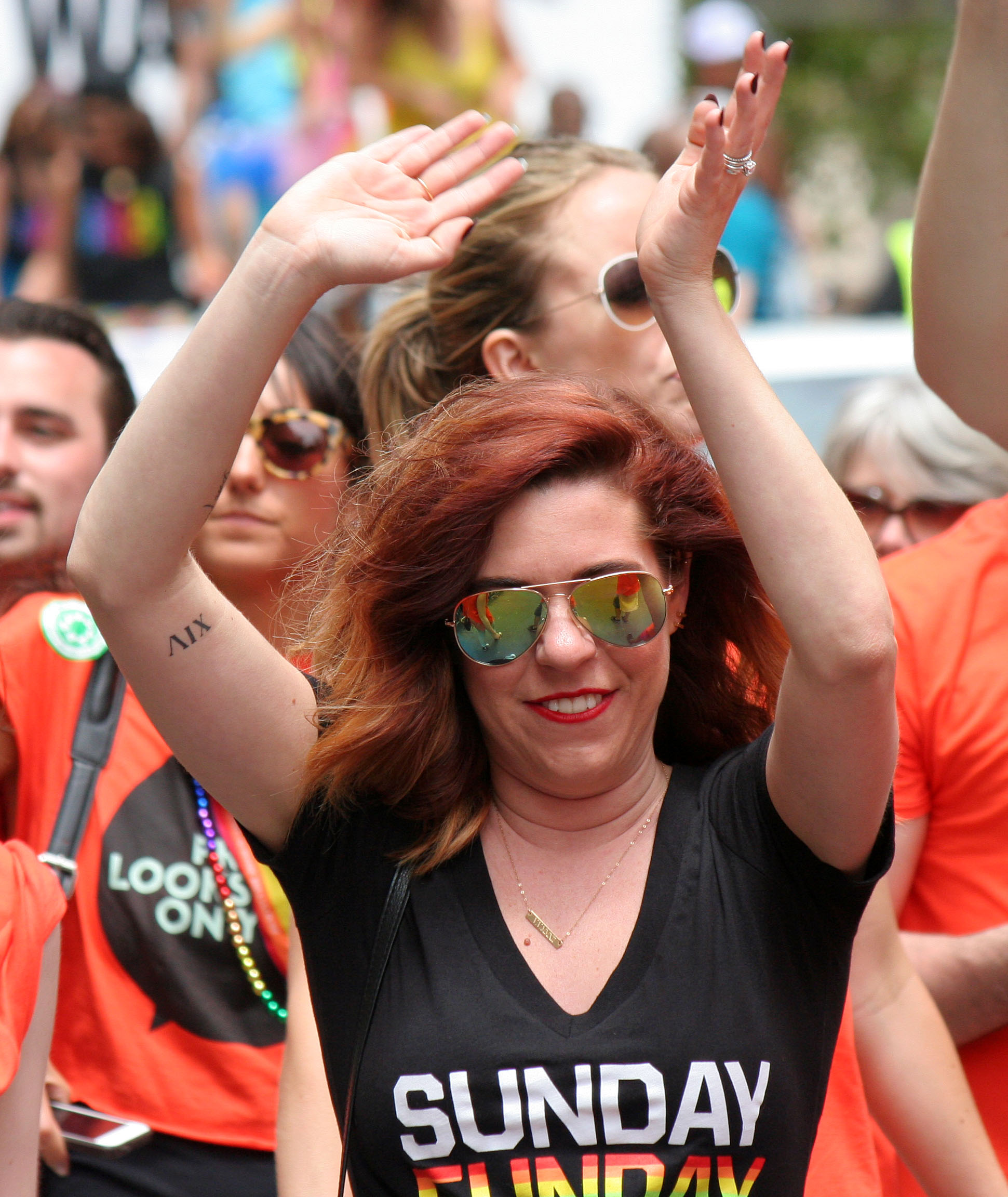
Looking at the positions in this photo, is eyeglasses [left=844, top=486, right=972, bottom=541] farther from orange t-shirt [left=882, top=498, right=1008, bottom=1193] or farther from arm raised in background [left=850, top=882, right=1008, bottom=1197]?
arm raised in background [left=850, top=882, right=1008, bottom=1197]

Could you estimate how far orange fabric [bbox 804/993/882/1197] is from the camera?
6.43 feet

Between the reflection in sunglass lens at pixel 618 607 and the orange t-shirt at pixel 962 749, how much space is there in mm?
613

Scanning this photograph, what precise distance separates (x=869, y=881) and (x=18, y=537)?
1785 mm

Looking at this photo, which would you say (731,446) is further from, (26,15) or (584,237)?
(26,15)

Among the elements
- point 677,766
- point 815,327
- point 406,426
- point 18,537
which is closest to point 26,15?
point 815,327

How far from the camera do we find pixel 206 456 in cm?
160

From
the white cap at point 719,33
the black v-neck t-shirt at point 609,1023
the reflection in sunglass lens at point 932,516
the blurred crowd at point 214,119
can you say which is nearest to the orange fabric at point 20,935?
the black v-neck t-shirt at point 609,1023

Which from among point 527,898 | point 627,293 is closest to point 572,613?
point 527,898

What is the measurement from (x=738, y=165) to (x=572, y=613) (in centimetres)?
55

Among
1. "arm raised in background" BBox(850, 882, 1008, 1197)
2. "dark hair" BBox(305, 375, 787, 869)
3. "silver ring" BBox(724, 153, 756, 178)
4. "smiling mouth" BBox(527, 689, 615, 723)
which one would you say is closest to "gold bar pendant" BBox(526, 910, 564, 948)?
"dark hair" BBox(305, 375, 787, 869)

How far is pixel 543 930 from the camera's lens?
176 centimetres

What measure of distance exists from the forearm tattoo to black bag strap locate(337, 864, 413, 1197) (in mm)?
388

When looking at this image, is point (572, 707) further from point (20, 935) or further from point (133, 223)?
point (133, 223)

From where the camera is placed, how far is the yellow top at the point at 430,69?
21.5 ft
